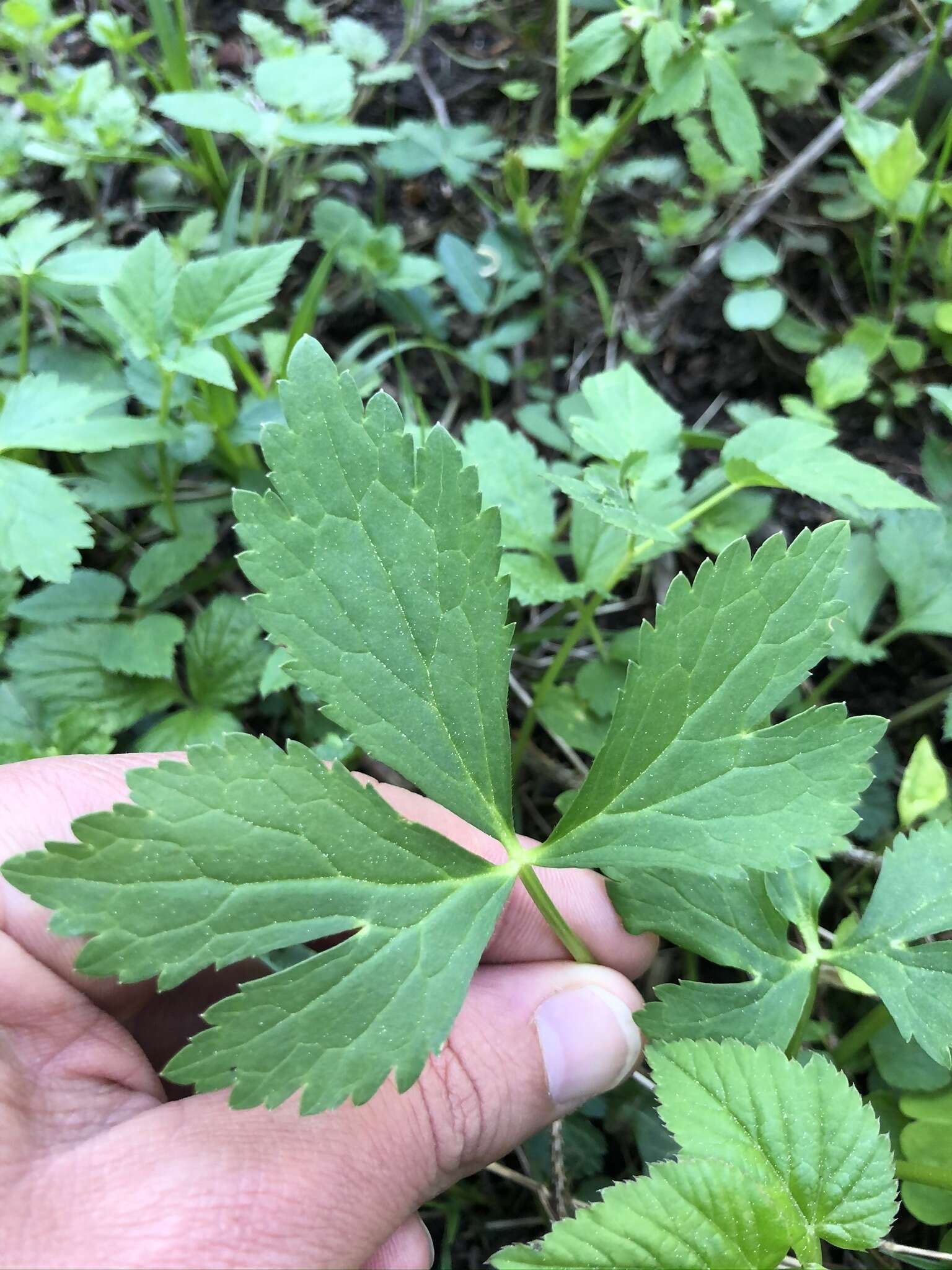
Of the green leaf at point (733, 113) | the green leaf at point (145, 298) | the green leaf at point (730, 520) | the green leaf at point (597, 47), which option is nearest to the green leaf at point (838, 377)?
the green leaf at point (730, 520)

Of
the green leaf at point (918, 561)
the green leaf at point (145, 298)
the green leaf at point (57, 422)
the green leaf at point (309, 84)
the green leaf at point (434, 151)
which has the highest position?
the green leaf at point (309, 84)

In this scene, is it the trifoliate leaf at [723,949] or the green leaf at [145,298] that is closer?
the trifoliate leaf at [723,949]

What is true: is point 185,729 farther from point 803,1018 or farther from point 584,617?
point 803,1018

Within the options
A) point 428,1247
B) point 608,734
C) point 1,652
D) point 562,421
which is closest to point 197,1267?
point 428,1247

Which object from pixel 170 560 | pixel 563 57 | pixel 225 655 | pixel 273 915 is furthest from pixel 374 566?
pixel 563 57

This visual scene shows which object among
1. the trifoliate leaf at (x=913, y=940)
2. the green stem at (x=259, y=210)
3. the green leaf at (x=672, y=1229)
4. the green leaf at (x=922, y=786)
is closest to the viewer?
the green leaf at (x=672, y=1229)

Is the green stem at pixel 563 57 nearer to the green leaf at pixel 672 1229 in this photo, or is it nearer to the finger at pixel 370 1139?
the finger at pixel 370 1139
